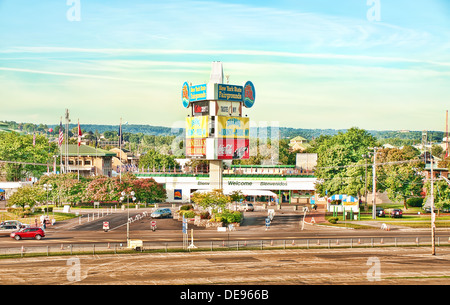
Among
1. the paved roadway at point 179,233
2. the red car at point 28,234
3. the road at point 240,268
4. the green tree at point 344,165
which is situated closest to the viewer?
the road at point 240,268

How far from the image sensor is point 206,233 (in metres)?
66.1

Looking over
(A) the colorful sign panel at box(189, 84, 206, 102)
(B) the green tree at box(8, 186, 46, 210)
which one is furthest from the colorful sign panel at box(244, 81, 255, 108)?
(B) the green tree at box(8, 186, 46, 210)

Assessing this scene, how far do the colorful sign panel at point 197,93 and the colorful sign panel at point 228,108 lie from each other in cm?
279

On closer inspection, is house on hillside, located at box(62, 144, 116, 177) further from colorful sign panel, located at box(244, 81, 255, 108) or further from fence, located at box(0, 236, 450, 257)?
fence, located at box(0, 236, 450, 257)

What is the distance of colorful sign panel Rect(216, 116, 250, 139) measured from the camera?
261 feet

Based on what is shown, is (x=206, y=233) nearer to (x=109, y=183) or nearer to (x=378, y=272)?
(x=378, y=272)

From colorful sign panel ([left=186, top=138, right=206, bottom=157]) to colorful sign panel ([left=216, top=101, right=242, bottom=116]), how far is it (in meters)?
5.16

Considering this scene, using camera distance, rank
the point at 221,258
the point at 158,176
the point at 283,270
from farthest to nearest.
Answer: the point at 158,176, the point at 221,258, the point at 283,270

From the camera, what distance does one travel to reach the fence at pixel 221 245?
1965 inches

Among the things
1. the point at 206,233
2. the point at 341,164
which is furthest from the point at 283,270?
the point at 341,164

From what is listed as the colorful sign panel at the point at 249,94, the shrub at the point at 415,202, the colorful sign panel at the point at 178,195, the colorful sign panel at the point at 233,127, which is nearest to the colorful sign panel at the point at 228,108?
the colorful sign panel at the point at 233,127

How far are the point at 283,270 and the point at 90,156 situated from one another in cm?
11349

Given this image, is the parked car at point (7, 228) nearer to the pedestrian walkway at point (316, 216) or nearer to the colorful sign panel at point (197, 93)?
the colorful sign panel at point (197, 93)

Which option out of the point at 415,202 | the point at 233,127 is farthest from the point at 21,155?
the point at 415,202
